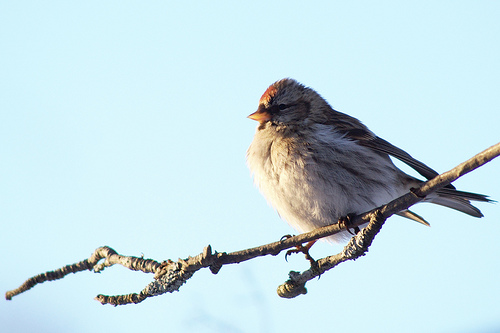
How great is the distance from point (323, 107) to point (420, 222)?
137 centimetres

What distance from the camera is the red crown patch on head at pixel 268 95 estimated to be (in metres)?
4.59

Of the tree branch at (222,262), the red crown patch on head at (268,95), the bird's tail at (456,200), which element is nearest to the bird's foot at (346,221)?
the tree branch at (222,262)

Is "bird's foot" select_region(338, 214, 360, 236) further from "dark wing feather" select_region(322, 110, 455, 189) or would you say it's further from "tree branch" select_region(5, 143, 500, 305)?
"dark wing feather" select_region(322, 110, 455, 189)

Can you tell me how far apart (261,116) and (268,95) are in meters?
0.27

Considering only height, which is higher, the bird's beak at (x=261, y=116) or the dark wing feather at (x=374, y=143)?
the bird's beak at (x=261, y=116)

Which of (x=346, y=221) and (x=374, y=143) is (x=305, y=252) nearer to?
(x=346, y=221)

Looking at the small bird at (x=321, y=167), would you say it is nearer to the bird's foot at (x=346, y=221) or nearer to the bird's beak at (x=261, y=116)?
the bird's beak at (x=261, y=116)

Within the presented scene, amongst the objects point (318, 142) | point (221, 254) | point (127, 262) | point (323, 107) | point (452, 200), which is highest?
point (323, 107)

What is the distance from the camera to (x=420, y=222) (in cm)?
496

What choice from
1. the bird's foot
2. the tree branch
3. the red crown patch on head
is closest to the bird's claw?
the tree branch

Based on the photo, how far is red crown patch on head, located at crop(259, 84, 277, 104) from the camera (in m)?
4.59

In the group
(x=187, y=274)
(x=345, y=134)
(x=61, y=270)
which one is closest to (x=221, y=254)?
(x=187, y=274)

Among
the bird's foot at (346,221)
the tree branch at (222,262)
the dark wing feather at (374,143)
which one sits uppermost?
the dark wing feather at (374,143)

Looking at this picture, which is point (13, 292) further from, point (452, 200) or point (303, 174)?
point (452, 200)
